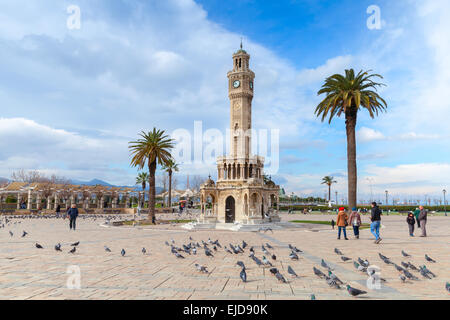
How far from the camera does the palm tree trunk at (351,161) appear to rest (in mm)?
26328

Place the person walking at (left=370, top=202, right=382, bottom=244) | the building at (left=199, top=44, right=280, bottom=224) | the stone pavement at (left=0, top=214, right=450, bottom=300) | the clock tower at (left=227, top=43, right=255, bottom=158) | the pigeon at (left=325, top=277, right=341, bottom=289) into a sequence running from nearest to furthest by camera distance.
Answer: the stone pavement at (left=0, top=214, right=450, bottom=300)
the pigeon at (left=325, top=277, right=341, bottom=289)
the person walking at (left=370, top=202, right=382, bottom=244)
the building at (left=199, top=44, right=280, bottom=224)
the clock tower at (left=227, top=43, right=255, bottom=158)

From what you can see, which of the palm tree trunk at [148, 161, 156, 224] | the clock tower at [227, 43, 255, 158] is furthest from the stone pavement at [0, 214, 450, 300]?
the clock tower at [227, 43, 255, 158]

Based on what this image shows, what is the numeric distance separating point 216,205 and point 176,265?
82.6 feet

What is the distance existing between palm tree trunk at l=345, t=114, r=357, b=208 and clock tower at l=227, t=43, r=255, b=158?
11732 mm

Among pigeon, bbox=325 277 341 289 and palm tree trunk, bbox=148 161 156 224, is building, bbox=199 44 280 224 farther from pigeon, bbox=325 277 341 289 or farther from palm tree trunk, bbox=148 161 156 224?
pigeon, bbox=325 277 341 289

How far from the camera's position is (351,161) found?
26.6 m

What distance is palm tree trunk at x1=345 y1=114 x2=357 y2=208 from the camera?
26.3 metres

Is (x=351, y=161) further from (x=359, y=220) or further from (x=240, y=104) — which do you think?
(x=240, y=104)

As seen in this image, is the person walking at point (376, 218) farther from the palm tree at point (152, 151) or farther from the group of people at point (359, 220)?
the palm tree at point (152, 151)

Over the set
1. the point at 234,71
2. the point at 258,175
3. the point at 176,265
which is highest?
the point at 234,71

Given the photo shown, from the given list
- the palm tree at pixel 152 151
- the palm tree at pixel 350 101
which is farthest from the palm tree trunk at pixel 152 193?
the palm tree at pixel 350 101
